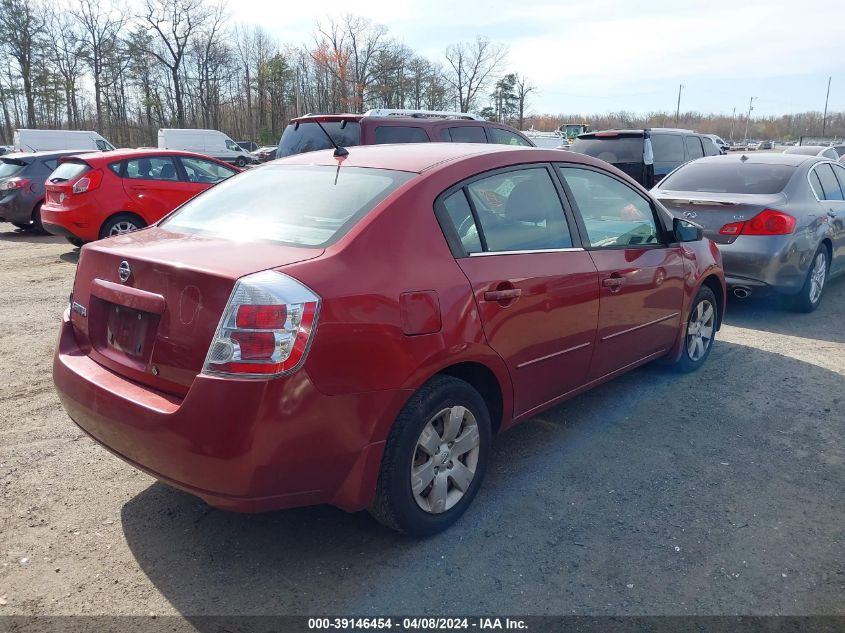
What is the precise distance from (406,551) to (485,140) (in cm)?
740

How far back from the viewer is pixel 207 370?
8.10 feet

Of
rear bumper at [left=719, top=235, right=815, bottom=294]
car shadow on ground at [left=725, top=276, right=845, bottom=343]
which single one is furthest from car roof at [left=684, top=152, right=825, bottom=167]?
car shadow on ground at [left=725, top=276, right=845, bottom=343]

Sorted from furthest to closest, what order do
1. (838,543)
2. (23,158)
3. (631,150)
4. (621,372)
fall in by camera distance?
(23,158) → (631,150) → (621,372) → (838,543)

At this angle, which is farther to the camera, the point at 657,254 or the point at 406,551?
the point at 657,254

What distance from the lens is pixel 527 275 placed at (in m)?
3.35

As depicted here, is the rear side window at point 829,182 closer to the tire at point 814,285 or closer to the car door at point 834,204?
the car door at point 834,204

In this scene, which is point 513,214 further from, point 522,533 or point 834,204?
point 834,204

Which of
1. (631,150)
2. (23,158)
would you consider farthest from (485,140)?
(23,158)

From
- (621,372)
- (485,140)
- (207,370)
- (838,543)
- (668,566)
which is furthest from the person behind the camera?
(485,140)

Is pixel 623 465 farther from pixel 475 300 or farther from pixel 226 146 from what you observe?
pixel 226 146

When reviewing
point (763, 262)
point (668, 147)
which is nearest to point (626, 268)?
point (763, 262)

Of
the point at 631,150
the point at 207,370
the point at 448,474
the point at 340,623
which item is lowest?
the point at 340,623

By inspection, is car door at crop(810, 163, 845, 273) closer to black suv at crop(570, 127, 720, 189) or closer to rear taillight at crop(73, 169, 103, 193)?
black suv at crop(570, 127, 720, 189)

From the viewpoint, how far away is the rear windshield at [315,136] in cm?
853
